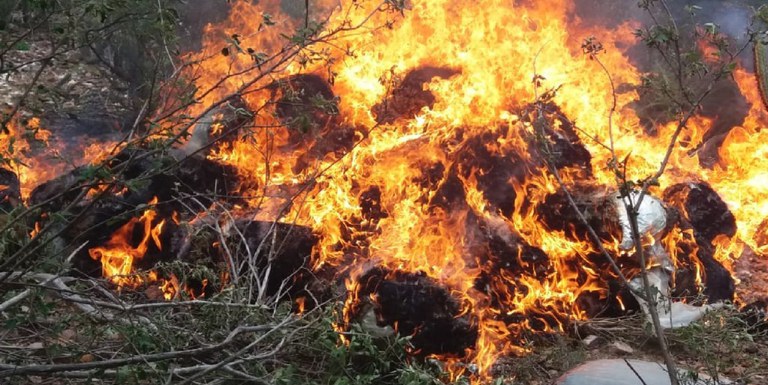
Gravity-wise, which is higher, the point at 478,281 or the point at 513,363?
the point at 478,281

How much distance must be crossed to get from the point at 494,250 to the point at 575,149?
1.97 meters

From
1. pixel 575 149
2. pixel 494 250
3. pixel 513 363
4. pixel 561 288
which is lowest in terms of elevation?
pixel 513 363

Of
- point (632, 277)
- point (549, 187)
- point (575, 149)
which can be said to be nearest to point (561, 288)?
point (632, 277)

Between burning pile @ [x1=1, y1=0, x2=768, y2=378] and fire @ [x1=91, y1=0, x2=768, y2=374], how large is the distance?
0.9 inches

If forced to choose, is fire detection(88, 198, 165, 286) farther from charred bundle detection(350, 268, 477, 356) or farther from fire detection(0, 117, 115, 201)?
charred bundle detection(350, 268, 477, 356)

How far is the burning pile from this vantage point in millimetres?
4895

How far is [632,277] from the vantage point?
17.6ft

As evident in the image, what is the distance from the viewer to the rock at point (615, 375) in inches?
149

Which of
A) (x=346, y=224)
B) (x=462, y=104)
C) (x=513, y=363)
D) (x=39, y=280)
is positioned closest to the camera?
(x=39, y=280)

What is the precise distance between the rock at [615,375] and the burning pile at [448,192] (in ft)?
2.36

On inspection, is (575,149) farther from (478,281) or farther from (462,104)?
(478,281)

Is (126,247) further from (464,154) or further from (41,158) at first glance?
(464,154)

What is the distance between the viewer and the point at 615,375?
3889 millimetres

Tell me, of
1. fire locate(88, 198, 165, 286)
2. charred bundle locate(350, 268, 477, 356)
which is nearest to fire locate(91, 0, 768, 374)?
fire locate(88, 198, 165, 286)
